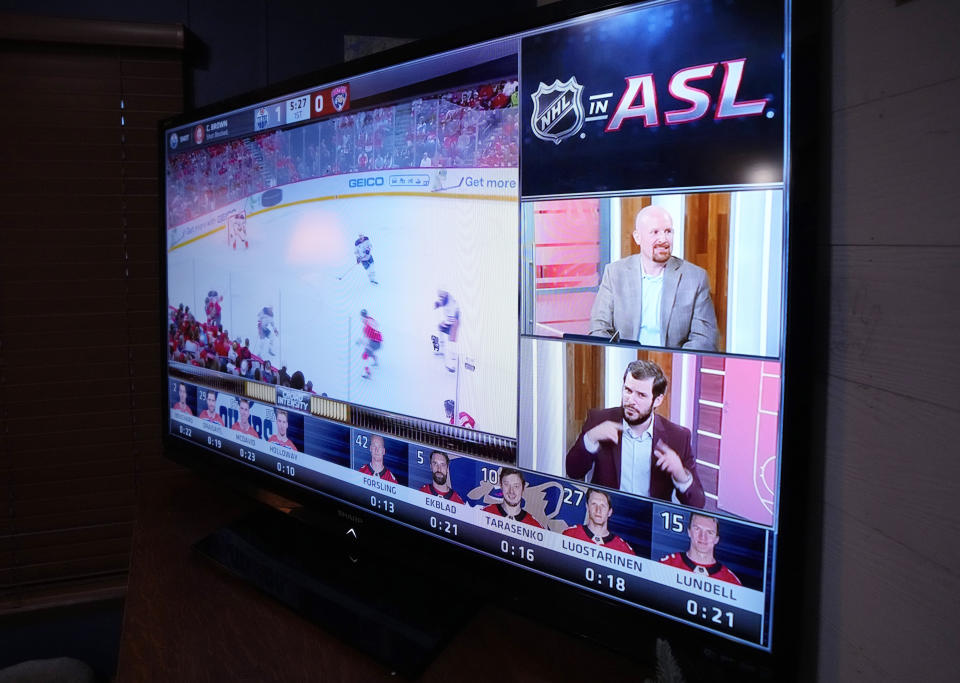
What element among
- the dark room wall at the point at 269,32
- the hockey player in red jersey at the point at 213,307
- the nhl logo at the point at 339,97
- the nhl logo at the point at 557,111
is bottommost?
the hockey player in red jersey at the point at 213,307

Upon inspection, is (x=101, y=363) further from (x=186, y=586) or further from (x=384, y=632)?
(x=384, y=632)

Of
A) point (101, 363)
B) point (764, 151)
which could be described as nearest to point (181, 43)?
point (101, 363)

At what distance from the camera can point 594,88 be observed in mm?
709

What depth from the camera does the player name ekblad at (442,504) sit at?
0.90 metres

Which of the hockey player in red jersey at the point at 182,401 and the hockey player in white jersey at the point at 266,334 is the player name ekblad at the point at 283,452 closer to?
the hockey player in white jersey at the point at 266,334

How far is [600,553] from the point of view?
0.74 metres

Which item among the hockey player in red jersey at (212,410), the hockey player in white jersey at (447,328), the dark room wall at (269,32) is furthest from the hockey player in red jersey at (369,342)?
the dark room wall at (269,32)

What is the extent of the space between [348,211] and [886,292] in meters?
0.72

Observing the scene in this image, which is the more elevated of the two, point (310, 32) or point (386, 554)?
point (310, 32)

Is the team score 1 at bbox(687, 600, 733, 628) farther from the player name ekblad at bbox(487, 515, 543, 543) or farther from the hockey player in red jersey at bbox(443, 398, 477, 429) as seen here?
the hockey player in red jersey at bbox(443, 398, 477, 429)

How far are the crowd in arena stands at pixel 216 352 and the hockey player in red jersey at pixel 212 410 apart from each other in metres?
0.05

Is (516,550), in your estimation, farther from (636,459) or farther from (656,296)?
(656,296)

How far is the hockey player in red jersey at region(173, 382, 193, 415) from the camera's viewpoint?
4.58ft

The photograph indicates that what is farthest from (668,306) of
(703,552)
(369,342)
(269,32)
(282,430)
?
(269,32)
